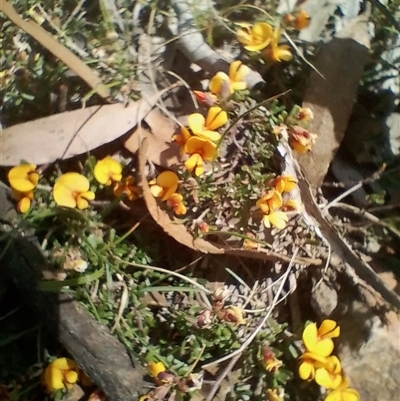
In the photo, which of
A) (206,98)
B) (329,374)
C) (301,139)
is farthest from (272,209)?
(329,374)

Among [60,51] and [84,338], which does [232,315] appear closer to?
[84,338]

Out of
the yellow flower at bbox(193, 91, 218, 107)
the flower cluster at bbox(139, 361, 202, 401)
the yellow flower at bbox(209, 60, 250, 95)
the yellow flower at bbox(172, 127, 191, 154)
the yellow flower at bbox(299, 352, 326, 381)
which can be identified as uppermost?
the yellow flower at bbox(209, 60, 250, 95)

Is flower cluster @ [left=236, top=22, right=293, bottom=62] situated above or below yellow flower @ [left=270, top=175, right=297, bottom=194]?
above

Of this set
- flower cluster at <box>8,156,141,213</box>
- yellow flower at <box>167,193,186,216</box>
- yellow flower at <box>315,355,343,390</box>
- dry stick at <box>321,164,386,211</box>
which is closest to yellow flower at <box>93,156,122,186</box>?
flower cluster at <box>8,156,141,213</box>

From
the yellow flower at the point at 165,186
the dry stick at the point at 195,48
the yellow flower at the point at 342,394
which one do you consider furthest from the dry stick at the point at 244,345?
the dry stick at the point at 195,48

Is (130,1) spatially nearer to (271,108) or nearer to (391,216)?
(271,108)

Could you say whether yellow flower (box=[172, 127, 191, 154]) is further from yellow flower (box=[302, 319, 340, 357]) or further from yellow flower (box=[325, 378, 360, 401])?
yellow flower (box=[325, 378, 360, 401])
